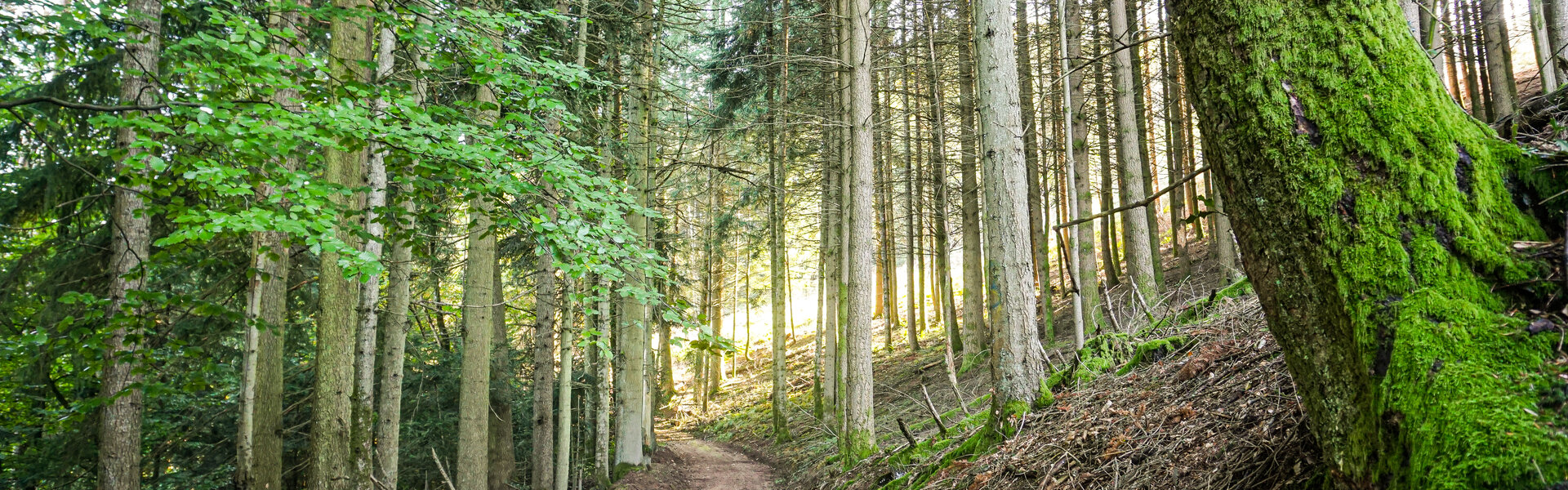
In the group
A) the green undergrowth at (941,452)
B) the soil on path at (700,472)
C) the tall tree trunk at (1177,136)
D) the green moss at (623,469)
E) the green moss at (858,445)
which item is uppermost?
the tall tree trunk at (1177,136)

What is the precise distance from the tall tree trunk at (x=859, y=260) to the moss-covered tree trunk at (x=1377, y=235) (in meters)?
7.19

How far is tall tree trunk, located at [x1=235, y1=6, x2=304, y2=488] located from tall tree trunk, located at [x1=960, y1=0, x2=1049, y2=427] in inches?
314

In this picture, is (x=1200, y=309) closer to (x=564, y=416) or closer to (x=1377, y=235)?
(x=1377, y=235)

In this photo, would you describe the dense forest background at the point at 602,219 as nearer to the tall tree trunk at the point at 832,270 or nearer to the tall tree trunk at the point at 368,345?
the tall tree trunk at the point at 368,345

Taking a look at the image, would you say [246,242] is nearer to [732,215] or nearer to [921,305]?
[732,215]

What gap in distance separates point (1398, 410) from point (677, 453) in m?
15.5

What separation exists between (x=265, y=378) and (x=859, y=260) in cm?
814

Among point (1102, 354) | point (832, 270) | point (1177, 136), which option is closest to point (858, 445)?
point (1102, 354)

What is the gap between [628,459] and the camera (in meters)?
12.5

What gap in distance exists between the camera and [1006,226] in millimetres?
4957

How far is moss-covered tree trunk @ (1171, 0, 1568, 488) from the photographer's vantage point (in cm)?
140

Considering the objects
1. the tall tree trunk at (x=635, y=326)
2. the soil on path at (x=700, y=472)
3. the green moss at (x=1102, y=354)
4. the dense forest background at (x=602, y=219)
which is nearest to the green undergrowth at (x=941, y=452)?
the dense forest background at (x=602, y=219)

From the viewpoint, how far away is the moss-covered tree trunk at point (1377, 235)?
1.40 metres

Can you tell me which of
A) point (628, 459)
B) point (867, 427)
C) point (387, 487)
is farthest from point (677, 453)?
point (387, 487)
